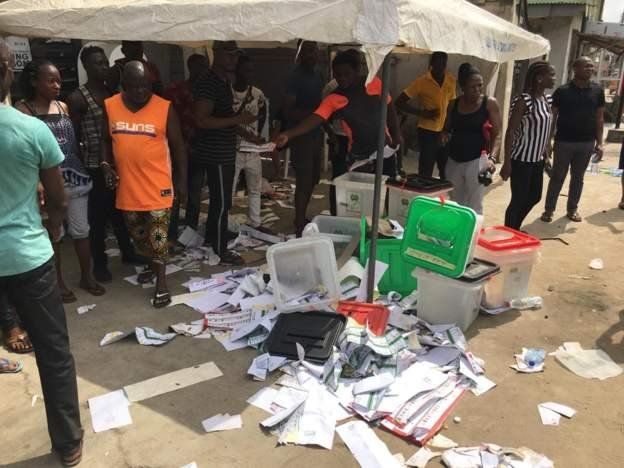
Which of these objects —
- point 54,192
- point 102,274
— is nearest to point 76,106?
point 102,274

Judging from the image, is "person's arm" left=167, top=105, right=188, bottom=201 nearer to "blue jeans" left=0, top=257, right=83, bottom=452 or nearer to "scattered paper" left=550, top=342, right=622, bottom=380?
"blue jeans" left=0, top=257, right=83, bottom=452

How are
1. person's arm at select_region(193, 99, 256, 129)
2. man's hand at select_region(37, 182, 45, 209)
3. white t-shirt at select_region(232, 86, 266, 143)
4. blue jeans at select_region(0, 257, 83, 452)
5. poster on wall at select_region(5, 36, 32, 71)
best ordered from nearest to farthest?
blue jeans at select_region(0, 257, 83, 452), man's hand at select_region(37, 182, 45, 209), person's arm at select_region(193, 99, 256, 129), white t-shirt at select_region(232, 86, 266, 143), poster on wall at select_region(5, 36, 32, 71)

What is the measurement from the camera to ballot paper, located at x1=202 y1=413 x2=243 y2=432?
2850 mm

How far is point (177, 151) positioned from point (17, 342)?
1733 mm

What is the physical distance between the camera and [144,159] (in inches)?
152

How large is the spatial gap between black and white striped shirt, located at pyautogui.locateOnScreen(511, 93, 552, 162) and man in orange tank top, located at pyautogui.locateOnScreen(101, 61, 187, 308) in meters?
3.33

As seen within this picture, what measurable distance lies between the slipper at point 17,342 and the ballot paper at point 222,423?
152cm

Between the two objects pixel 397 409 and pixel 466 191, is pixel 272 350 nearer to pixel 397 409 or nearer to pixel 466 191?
pixel 397 409

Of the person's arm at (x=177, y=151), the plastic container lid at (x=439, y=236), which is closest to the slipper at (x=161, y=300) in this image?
the person's arm at (x=177, y=151)

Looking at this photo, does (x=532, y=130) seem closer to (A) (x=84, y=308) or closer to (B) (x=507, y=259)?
(B) (x=507, y=259)

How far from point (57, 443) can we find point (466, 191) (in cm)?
413

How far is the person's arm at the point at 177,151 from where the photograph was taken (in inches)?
153

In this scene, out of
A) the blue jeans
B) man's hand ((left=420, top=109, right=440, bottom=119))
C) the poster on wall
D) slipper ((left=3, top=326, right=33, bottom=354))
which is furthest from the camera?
man's hand ((left=420, top=109, right=440, bottom=119))

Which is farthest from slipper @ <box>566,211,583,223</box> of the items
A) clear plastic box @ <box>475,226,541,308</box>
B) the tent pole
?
the tent pole
